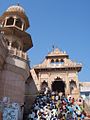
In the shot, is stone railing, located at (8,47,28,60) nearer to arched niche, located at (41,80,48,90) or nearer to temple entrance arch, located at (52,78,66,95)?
arched niche, located at (41,80,48,90)

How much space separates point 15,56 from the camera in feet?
63.9

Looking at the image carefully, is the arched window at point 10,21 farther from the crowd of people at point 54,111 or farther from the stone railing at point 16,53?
the crowd of people at point 54,111

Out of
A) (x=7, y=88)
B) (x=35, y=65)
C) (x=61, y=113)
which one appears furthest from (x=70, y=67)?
(x=7, y=88)

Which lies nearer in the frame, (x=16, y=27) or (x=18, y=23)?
(x=16, y=27)

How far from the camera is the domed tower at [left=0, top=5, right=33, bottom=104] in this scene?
18.1 meters

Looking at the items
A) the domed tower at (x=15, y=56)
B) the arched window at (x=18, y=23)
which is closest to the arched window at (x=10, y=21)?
the domed tower at (x=15, y=56)

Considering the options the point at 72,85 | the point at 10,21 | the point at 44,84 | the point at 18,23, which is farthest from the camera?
the point at 44,84

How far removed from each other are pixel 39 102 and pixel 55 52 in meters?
13.7

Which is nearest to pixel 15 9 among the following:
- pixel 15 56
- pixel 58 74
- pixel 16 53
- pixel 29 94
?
pixel 16 53

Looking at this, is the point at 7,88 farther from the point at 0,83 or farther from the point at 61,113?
the point at 61,113

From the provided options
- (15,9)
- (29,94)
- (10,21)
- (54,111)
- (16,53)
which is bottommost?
(54,111)

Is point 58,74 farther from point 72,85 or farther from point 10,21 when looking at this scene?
point 10,21

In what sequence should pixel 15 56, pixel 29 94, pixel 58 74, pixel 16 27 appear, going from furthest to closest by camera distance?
pixel 58 74 < pixel 29 94 < pixel 16 27 < pixel 15 56

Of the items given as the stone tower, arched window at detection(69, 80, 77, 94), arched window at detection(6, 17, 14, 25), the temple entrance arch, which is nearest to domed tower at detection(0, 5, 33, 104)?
arched window at detection(6, 17, 14, 25)
